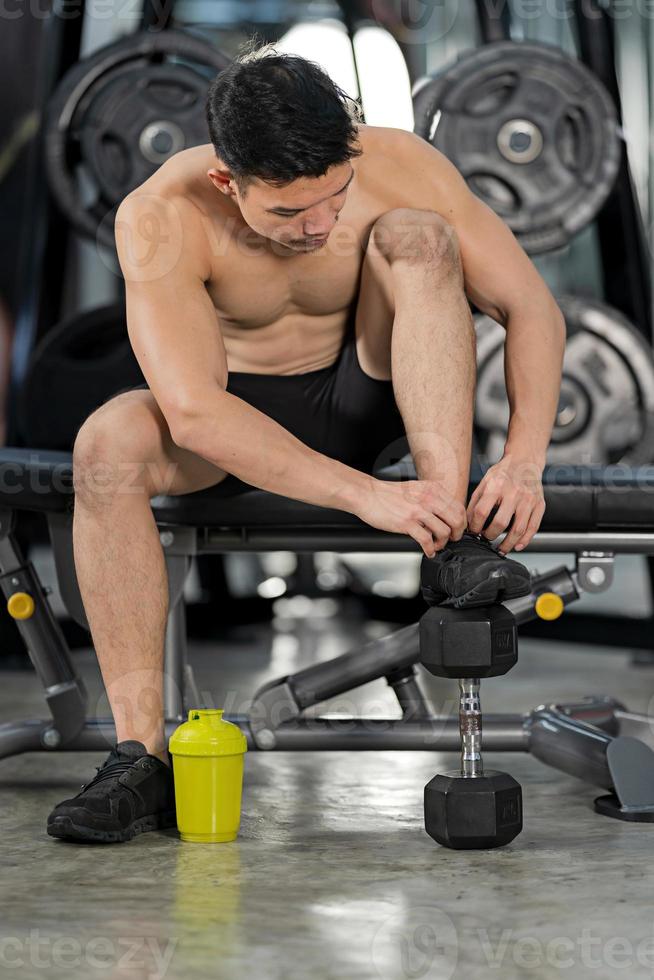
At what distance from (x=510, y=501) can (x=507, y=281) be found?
1.19ft

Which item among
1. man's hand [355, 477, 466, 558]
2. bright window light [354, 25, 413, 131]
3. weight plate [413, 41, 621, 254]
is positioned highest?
bright window light [354, 25, 413, 131]

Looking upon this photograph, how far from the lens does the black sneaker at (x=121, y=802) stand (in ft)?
5.11

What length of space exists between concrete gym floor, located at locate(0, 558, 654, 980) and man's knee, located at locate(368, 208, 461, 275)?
2.45 ft

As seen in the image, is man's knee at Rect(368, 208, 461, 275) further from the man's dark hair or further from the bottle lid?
the bottle lid

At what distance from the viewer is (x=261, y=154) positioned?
1.50 metres

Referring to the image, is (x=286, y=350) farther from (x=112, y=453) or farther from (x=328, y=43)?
(x=328, y=43)

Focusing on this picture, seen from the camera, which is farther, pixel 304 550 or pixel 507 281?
pixel 304 550

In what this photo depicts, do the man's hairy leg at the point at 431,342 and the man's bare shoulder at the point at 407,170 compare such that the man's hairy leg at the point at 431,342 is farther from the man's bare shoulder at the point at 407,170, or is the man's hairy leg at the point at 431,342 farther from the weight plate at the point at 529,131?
the weight plate at the point at 529,131

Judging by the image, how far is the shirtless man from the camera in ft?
5.06

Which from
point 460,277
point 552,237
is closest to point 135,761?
point 460,277

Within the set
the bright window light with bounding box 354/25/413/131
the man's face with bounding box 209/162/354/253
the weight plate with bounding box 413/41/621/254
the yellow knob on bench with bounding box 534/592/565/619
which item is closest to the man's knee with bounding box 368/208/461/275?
the man's face with bounding box 209/162/354/253

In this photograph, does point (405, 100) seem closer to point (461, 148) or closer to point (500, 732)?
point (461, 148)

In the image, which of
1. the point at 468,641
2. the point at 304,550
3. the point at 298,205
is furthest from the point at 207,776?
the point at 298,205

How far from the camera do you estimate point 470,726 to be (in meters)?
1.54
